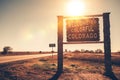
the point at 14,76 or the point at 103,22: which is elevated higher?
the point at 103,22

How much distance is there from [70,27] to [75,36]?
3.20ft

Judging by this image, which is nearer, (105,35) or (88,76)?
(88,76)

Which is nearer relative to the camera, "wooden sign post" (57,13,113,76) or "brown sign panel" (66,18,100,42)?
"wooden sign post" (57,13,113,76)

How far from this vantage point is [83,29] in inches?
733

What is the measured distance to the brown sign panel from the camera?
1845cm

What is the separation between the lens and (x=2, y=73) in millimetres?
14875

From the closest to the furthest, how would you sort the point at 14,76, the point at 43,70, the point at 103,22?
the point at 14,76
the point at 43,70
the point at 103,22

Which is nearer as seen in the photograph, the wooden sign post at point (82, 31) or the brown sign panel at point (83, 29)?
the wooden sign post at point (82, 31)

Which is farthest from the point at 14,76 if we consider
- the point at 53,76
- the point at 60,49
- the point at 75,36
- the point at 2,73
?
the point at 75,36

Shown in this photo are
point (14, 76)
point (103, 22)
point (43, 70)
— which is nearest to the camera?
point (14, 76)

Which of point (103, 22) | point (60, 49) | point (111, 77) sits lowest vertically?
point (111, 77)

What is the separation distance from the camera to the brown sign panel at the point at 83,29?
18.5m

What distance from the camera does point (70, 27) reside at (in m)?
18.9

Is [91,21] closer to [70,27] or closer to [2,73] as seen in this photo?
[70,27]
